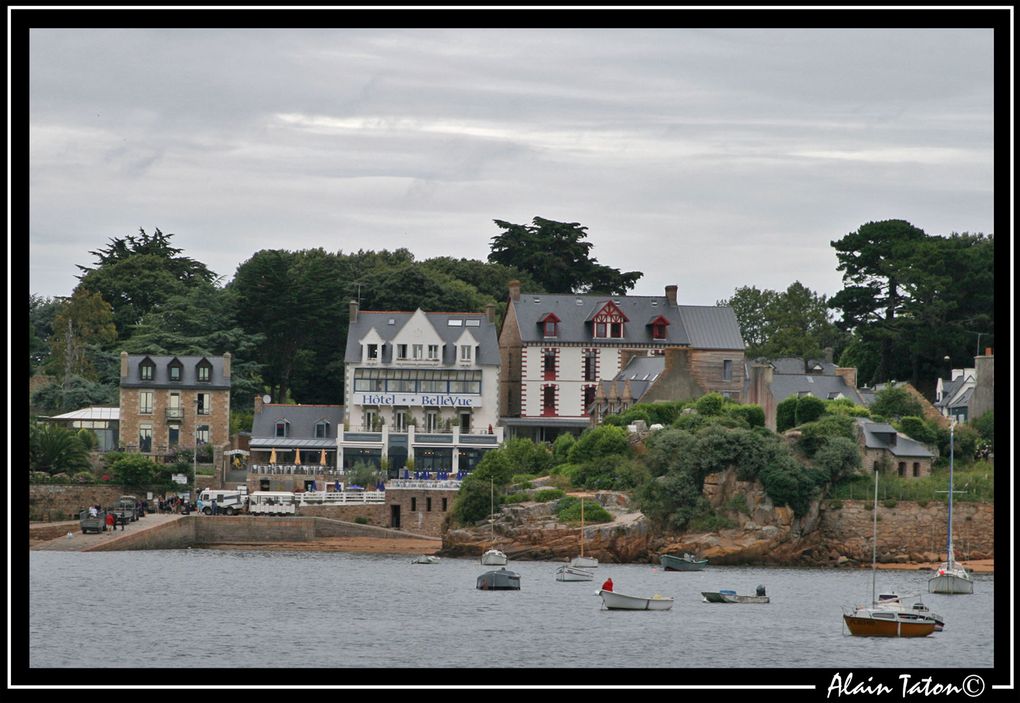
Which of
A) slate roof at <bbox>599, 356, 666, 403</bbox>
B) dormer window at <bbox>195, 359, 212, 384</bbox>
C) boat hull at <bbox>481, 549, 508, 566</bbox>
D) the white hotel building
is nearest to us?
boat hull at <bbox>481, 549, 508, 566</bbox>

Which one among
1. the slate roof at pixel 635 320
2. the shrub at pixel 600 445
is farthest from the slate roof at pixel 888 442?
the slate roof at pixel 635 320

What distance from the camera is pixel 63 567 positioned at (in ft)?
235

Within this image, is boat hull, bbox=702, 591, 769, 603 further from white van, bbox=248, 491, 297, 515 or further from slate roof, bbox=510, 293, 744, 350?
slate roof, bbox=510, 293, 744, 350

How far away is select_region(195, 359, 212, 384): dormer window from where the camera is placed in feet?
316

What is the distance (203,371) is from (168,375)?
181cm

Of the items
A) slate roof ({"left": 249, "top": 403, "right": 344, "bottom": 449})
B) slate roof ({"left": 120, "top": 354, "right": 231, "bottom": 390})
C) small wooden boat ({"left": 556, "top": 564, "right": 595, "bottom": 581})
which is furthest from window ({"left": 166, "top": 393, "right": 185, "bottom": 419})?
small wooden boat ({"left": 556, "top": 564, "right": 595, "bottom": 581})

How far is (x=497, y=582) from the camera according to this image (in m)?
65.1

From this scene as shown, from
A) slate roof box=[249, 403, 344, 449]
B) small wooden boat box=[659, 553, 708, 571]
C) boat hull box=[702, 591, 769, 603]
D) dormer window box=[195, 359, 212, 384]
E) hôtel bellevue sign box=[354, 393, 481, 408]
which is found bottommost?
boat hull box=[702, 591, 769, 603]

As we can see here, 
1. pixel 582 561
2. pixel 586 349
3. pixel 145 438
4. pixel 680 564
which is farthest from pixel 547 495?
pixel 145 438

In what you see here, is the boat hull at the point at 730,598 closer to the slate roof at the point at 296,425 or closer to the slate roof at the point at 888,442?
the slate roof at the point at 888,442

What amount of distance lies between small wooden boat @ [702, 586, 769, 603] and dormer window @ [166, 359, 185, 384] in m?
42.1

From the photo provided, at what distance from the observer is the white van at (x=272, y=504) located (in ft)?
279

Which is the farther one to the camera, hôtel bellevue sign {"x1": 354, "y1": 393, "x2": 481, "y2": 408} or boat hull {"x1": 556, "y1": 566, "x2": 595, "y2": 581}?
hôtel bellevue sign {"x1": 354, "y1": 393, "x2": 481, "y2": 408}
